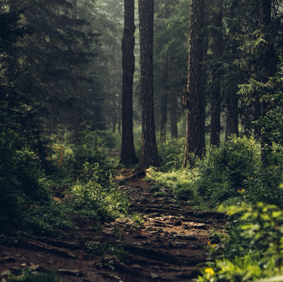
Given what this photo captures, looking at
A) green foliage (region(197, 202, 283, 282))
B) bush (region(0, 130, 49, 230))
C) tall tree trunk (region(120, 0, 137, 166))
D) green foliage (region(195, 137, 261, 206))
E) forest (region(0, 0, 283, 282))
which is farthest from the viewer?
tall tree trunk (region(120, 0, 137, 166))

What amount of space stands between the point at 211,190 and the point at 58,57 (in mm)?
12774

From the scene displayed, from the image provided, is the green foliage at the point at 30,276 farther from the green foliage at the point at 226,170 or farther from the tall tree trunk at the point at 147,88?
the tall tree trunk at the point at 147,88

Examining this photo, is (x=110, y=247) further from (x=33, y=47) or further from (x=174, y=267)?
(x=33, y=47)

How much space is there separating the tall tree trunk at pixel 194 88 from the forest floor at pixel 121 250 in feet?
17.7

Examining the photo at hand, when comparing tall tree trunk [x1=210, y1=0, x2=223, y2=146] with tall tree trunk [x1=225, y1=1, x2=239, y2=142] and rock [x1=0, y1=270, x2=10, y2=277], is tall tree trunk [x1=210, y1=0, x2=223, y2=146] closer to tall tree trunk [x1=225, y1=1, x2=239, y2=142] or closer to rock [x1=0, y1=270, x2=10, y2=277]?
tall tree trunk [x1=225, y1=1, x2=239, y2=142]

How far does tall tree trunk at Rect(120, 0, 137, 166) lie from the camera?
53.4ft

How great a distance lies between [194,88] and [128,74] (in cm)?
463

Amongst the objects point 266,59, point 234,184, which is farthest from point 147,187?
point 266,59

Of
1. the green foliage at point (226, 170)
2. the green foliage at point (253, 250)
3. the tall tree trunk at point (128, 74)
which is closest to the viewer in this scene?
the green foliage at point (253, 250)

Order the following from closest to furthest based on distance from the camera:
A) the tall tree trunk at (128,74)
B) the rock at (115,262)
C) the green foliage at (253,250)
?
the green foliage at (253,250) < the rock at (115,262) < the tall tree trunk at (128,74)

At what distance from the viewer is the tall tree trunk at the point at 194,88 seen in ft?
44.2

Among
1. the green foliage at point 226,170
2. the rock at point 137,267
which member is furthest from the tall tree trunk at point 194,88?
the rock at point 137,267

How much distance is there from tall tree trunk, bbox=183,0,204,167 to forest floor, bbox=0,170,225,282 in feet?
17.7

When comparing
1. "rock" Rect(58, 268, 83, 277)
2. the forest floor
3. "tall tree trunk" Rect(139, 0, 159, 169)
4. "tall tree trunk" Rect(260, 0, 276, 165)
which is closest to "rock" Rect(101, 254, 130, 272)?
the forest floor
